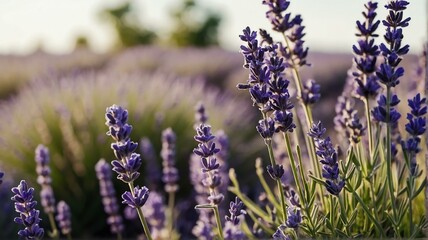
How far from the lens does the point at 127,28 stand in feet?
68.5

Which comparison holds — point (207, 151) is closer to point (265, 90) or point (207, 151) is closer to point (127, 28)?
point (265, 90)

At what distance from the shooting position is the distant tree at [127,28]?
17750 mm

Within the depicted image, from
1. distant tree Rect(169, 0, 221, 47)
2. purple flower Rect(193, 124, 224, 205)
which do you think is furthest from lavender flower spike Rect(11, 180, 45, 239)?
distant tree Rect(169, 0, 221, 47)

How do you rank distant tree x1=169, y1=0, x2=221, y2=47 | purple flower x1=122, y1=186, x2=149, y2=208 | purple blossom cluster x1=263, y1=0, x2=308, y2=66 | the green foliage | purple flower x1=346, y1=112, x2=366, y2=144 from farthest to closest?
1. distant tree x1=169, y1=0, x2=221, y2=47
2. the green foliage
3. purple flower x1=346, y1=112, x2=366, y2=144
4. purple blossom cluster x1=263, y1=0, x2=308, y2=66
5. purple flower x1=122, y1=186, x2=149, y2=208

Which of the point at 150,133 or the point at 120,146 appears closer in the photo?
the point at 120,146

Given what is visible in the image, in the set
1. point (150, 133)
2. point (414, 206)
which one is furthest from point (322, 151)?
point (150, 133)

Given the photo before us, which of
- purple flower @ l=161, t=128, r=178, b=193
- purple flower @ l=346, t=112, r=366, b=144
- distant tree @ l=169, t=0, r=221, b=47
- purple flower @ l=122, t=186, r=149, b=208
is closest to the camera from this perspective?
purple flower @ l=122, t=186, r=149, b=208

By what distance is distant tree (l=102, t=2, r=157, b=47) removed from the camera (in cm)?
1775

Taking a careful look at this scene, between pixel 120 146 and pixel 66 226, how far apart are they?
1.08m

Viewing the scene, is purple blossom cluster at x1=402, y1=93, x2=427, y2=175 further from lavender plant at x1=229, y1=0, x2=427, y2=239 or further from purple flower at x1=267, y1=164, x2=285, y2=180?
purple flower at x1=267, y1=164, x2=285, y2=180

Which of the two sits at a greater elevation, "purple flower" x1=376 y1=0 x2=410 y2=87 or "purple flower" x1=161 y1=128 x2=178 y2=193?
"purple flower" x1=376 y1=0 x2=410 y2=87

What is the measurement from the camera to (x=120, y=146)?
1.66 metres

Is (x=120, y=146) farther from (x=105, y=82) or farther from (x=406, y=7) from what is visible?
(x=105, y=82)

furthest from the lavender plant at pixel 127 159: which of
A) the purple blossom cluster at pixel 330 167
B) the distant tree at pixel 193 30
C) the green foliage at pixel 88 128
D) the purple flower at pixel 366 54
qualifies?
the distant tree at pixel 193 30
